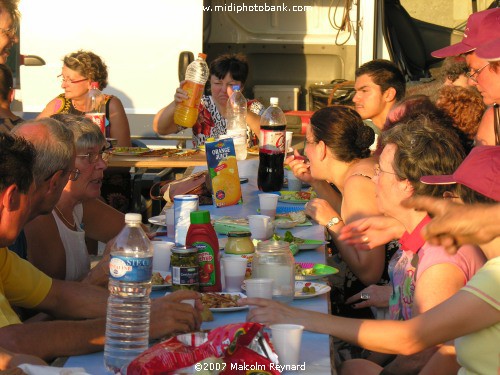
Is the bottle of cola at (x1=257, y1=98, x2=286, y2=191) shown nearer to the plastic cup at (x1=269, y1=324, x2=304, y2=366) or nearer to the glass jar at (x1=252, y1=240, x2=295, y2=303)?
the glass jar at (x1=252, y1=240, x2=295, y2=303)

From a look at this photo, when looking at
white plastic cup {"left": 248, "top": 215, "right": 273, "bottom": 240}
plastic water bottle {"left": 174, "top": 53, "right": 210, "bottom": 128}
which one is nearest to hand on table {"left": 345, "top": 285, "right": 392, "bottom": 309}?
white plastic cup {"left": 248, "top": 215, "right": 273, "bottom": 240}

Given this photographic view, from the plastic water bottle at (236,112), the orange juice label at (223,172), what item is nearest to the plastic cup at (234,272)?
the orange juice label at (223,172)

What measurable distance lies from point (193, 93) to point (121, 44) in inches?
72.9

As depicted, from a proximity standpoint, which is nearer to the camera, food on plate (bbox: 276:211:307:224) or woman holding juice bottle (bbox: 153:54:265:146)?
food on plate (bbox: 276:211:307:224)

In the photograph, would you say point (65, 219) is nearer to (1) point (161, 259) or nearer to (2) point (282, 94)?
(1) point (161, 259)

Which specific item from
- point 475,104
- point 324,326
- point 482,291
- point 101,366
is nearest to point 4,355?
point 101,366

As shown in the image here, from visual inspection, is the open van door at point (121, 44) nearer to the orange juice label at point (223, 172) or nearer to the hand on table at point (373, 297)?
the orange juice label at point (223, 172)

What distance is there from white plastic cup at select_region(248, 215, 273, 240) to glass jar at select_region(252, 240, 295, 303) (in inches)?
34.7

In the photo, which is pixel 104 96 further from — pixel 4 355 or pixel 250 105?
pixel 4 355

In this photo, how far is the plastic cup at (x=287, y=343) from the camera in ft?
7.71

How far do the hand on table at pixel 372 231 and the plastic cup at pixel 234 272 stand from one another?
57cm

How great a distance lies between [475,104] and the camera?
13.9 feet

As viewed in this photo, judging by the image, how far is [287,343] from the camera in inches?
92.5

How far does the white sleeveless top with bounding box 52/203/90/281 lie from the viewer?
3.65m
